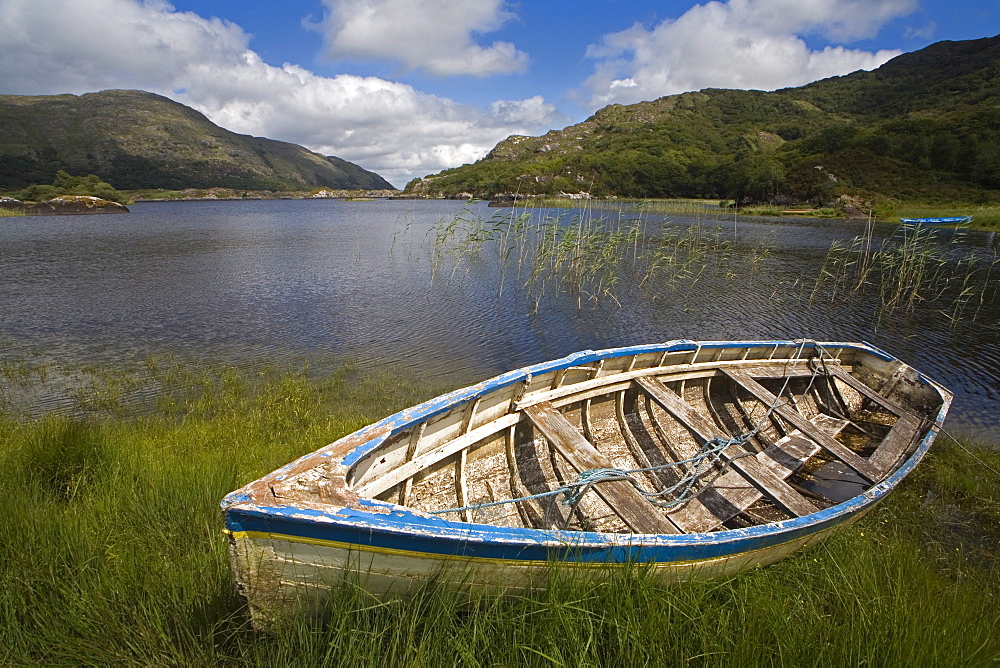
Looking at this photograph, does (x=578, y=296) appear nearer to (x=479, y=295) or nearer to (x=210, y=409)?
(x=479, y=295)

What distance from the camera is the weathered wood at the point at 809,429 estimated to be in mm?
5835

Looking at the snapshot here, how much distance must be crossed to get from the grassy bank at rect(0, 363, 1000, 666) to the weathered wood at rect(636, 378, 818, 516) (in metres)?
0.47

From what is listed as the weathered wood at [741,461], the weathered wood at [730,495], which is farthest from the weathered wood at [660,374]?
the weathered wood at [730,495]

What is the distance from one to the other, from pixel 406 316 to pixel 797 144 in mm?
93061

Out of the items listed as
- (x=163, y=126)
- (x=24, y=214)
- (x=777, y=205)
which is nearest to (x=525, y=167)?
(x=777, y=205)

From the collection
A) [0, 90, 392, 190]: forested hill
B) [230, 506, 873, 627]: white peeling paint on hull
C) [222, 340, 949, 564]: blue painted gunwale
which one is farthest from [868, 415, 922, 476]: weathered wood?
[0, 90, 392, 190]: forested hill

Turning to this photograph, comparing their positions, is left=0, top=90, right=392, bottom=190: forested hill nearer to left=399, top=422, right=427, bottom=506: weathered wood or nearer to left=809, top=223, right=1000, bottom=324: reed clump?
left=399, top=422, right=427, bottom=506: weathered wood

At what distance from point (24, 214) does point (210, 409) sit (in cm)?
6460

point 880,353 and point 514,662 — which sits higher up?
point 880,353

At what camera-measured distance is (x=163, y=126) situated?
6900 inches

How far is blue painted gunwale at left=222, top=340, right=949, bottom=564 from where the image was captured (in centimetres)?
282

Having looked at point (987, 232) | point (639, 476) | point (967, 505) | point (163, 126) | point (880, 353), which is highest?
point (163, 126)

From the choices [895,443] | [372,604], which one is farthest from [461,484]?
[895,443]

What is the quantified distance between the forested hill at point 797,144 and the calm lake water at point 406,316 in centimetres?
825
